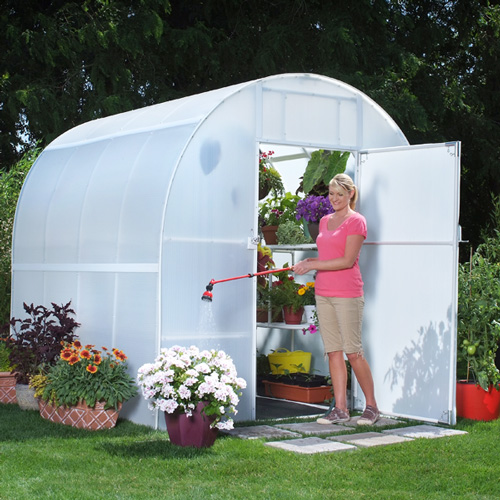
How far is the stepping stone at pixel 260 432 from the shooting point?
652cm

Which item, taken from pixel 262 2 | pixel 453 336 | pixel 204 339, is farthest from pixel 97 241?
pixel 262 2

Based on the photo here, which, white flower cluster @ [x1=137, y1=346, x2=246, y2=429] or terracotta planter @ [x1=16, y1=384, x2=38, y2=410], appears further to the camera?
terracotta planter @ [x1=16, y1=384, x2=38, y2=410]

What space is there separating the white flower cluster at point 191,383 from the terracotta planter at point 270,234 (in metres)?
2.73

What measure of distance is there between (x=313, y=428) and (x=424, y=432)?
31.8 inches

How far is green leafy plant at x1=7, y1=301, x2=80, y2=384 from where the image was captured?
743 cm

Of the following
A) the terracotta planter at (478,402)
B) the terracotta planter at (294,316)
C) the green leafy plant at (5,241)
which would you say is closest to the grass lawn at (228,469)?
the terracotta planter at (478,402)

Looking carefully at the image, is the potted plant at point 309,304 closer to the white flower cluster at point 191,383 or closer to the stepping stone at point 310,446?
the stepping stone at point 310,446

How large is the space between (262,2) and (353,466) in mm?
10214

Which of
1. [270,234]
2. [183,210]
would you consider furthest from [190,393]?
[270,234]

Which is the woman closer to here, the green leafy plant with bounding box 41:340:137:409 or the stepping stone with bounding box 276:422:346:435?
the stepping stone with bounding box 276:422:346:435

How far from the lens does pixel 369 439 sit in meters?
6.43

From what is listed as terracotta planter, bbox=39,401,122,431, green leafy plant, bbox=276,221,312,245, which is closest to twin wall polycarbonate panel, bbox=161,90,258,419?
terracotta planter, bbox=39,401,122,431

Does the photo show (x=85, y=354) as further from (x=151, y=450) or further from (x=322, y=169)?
(x=322, y=169)

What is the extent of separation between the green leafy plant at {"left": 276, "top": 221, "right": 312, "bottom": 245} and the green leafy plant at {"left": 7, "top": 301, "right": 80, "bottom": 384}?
2067 mm
